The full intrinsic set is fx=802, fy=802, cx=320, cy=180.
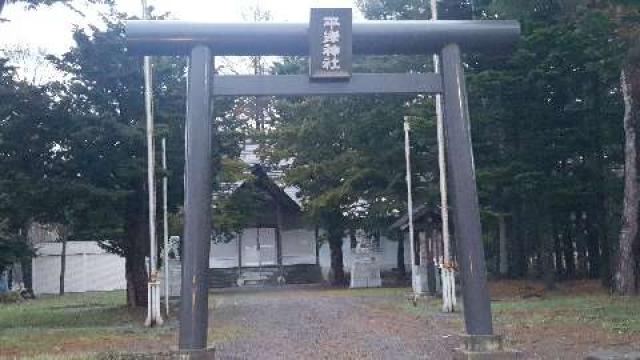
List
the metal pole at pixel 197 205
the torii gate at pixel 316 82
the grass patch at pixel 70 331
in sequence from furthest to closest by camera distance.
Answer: the grass patch at pixel 70 331 → the torii gate at pixel 316 82 → the metal pole at pixel 197 205

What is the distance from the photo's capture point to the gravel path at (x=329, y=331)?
506 inches

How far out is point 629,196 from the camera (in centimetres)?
2088

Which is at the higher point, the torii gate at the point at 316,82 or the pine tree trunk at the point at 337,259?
the torii gate at the point at 316,82

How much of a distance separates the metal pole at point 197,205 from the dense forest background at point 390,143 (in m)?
3.23

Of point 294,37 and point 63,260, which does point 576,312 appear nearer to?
point 294,37

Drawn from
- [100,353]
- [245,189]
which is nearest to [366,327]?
[100,353]

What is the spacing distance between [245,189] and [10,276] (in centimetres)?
1258

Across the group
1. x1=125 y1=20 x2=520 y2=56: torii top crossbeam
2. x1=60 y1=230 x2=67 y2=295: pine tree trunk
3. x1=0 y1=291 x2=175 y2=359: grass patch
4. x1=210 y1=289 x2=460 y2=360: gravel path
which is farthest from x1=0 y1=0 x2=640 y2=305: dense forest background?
x1=60 y1=230 x2=67 y2=295: pine tree trunk

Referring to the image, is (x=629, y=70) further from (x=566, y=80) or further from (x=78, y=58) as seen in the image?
(x=78, y=58)

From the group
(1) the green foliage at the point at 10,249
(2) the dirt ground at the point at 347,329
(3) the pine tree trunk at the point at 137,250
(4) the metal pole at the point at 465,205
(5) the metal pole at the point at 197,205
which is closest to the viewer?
(5) the metal pole at the point at 197,205

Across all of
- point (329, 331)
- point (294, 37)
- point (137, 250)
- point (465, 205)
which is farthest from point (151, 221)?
point (465, 205)

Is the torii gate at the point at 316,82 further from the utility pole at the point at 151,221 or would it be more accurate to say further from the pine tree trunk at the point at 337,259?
the pine tree trunk at the point at 337,259

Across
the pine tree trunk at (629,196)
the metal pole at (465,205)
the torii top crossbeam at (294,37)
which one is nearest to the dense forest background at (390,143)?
the pine tree trunk at (629,196)

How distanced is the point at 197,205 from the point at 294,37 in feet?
8.60
